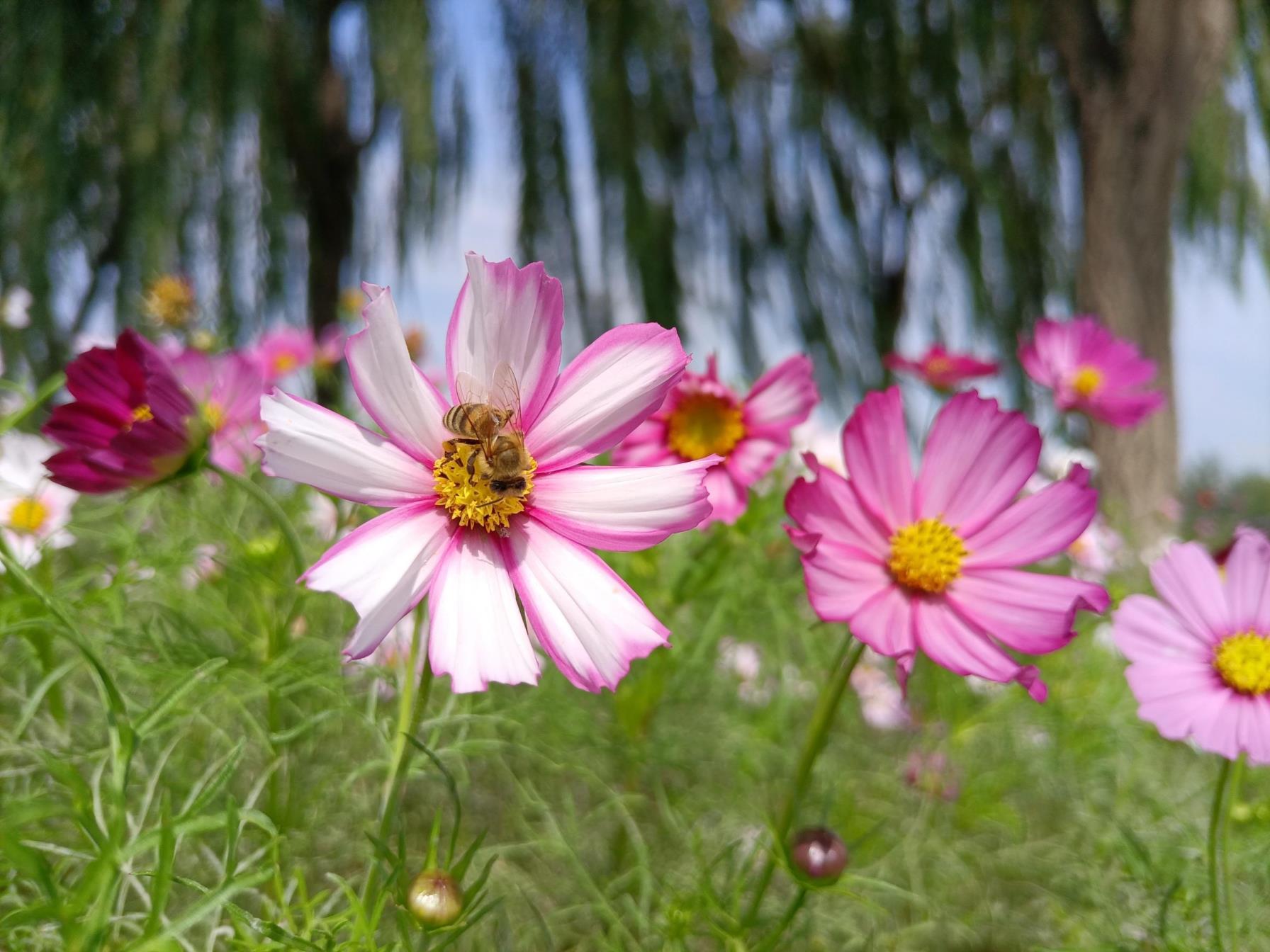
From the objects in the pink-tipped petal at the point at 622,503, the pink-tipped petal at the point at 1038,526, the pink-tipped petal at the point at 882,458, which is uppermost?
the pink-tipped petal at the point at 882,458

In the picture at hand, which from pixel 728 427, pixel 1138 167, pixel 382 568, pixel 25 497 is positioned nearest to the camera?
pixel 382 568

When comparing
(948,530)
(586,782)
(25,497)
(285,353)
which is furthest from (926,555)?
(285,353)

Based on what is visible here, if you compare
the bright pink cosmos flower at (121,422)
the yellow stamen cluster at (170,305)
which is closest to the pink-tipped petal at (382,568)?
the bright pink cosmos flower at (121,422)

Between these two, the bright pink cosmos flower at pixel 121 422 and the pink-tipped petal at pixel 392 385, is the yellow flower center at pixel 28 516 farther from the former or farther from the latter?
the pink-tipped petal at pixel 392 385

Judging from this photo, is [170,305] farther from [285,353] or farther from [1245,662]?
[1245,662]

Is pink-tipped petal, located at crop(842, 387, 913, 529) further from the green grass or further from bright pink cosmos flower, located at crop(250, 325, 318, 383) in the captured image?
bright pink cosmos flower, located at crop(250, 325, 318, 383)

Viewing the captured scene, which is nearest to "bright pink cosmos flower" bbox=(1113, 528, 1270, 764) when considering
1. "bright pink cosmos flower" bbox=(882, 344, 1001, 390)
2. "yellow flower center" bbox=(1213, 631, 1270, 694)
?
"yellow flower center" bbox=(1213, 631, 1270, 694)
